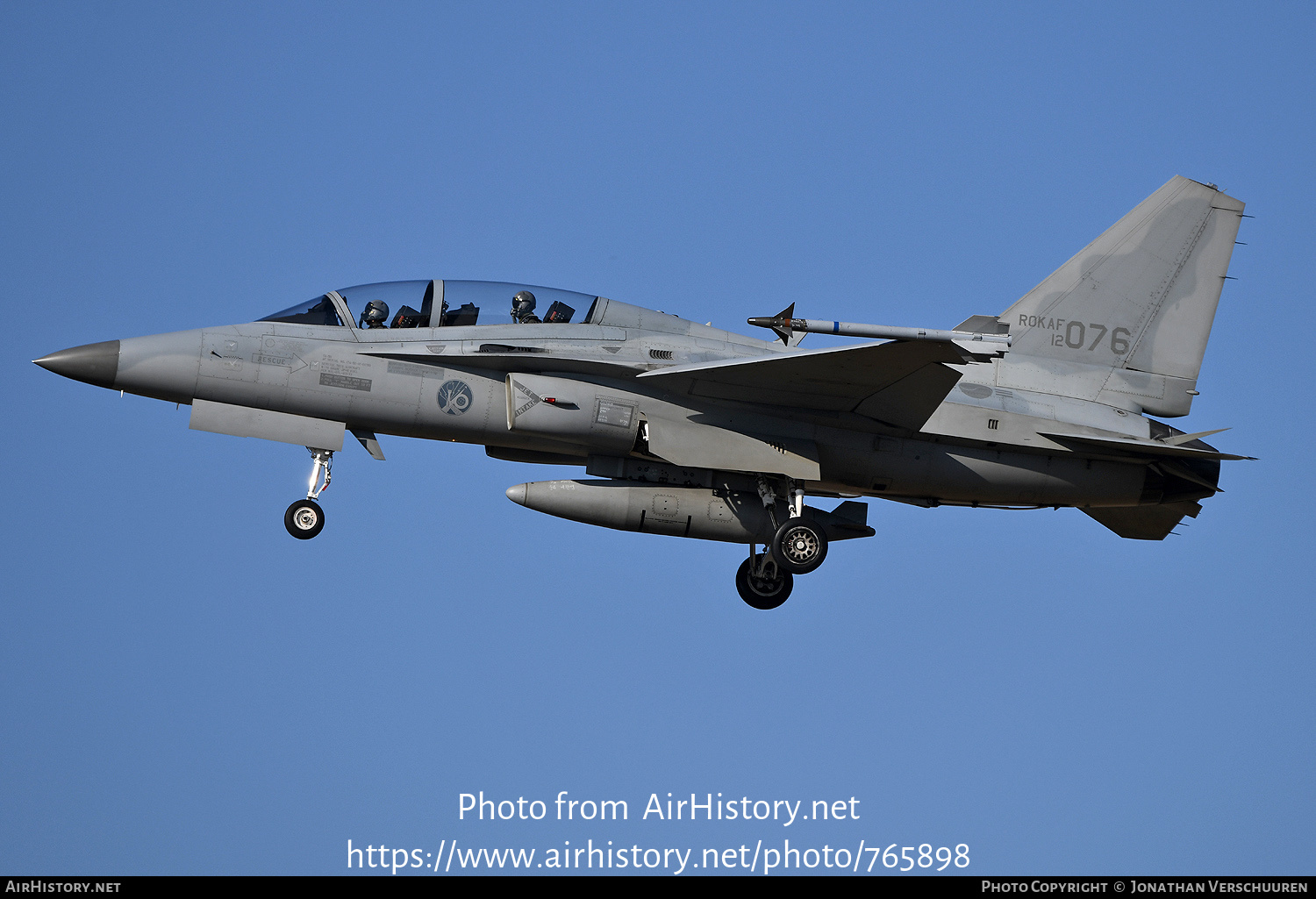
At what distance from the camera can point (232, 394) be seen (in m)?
15.6

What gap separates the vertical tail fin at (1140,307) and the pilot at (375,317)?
25.5 ft

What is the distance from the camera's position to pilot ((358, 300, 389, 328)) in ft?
52.8

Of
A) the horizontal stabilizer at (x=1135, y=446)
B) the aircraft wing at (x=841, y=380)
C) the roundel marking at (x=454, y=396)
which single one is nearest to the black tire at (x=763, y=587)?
the aircraft wing at (x=841, y=380)

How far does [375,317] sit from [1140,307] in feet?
32.3

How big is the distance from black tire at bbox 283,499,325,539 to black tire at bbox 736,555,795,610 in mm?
5846

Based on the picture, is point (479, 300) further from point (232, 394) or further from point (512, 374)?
point (232, 394)

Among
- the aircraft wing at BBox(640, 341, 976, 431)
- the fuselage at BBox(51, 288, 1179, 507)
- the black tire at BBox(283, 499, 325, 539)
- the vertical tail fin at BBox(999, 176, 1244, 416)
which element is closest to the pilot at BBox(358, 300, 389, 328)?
the fuselage at BBox(51, 288, 1179, 507)

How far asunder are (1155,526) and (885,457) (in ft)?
15.2

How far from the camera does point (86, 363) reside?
15.2m

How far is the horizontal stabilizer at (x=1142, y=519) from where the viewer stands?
723 inches

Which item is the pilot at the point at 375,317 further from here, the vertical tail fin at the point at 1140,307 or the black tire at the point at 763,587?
the vertical tail fin at the point at 1140,307

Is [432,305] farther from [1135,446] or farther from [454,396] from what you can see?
[1135,446]

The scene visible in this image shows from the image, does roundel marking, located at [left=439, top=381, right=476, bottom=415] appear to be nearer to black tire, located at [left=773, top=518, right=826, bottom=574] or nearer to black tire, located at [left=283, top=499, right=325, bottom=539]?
black tire, located at [left=283, top=499, right=325, bottom=539]
